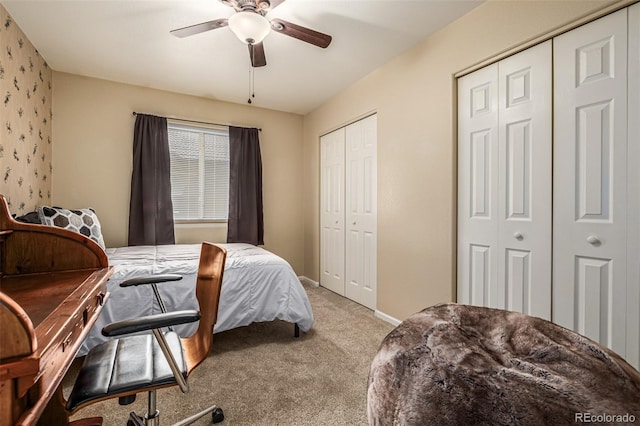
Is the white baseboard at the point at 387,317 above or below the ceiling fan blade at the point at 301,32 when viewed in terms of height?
below

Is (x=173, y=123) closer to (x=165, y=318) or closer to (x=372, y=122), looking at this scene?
(x=372, y=122)

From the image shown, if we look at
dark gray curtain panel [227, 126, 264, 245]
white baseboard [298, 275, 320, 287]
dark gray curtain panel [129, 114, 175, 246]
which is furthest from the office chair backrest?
white baseboard [298, 275, 320, 287]

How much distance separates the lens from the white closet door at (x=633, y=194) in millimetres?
1492

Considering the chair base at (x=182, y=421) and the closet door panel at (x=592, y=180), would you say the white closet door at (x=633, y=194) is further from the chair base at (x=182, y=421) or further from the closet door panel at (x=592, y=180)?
the chair base at (x=182, y=421)

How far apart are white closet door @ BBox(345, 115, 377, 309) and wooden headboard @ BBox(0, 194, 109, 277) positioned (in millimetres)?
2572

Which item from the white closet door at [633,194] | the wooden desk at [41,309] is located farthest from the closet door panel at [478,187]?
the wooden desk at [41,309]

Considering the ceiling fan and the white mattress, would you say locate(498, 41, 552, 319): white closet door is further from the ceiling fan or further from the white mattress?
the white mattress

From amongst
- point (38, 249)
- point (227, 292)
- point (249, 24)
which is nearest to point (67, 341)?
point (38, 249)

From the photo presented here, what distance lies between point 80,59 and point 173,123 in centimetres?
104

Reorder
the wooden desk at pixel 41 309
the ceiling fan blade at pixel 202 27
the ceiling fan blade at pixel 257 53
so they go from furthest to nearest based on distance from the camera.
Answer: the ceiling fan blade at pixel 257 53
the ceiling fan blade at pixel 202 27
the wooden desk at pixel 41 309

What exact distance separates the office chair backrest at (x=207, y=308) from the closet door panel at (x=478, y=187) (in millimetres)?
1846

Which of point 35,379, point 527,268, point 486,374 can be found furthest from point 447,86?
point 35,379

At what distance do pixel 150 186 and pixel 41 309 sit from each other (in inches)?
118

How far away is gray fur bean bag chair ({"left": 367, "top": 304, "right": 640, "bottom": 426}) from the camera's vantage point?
0.67m
